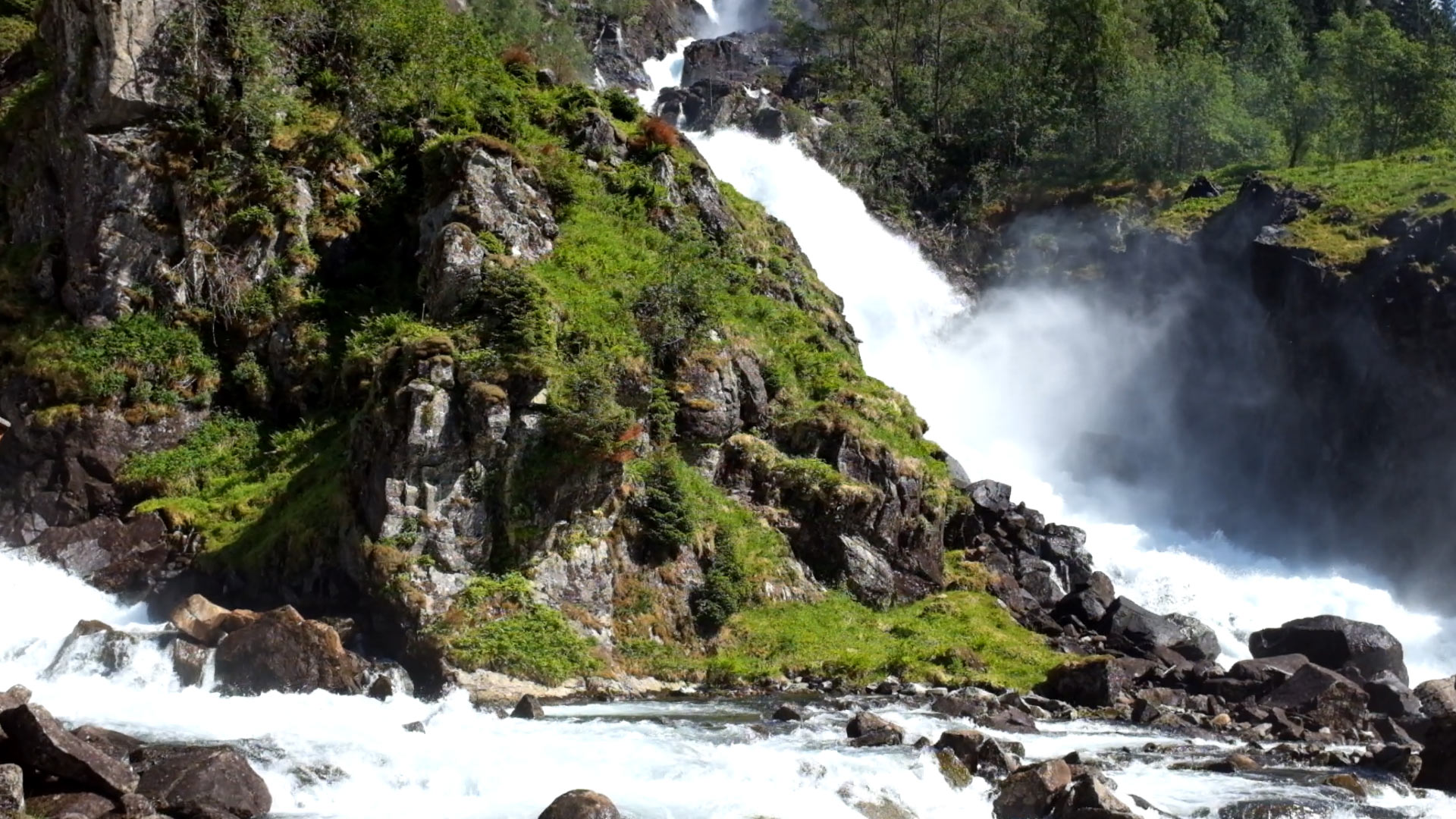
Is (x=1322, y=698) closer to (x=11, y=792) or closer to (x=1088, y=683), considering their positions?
(x=1088, y=683)

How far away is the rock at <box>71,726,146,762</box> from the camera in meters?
13.2

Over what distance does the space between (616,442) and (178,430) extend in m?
11.8

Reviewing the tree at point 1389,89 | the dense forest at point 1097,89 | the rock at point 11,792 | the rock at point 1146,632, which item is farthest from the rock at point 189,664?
the tree at point 1389,89

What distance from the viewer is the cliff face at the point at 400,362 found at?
2336 centimetres

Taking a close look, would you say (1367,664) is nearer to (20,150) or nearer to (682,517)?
(682,517)

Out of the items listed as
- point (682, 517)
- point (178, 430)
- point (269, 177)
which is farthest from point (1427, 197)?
point (178, 430)

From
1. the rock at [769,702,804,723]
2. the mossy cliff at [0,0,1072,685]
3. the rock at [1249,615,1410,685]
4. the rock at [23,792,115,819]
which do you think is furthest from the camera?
the rock at [1249,615,1410,685]

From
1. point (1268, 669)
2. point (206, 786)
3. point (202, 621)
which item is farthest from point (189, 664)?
point (1268, 669)

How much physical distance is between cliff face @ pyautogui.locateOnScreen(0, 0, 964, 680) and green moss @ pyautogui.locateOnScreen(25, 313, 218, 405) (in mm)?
72

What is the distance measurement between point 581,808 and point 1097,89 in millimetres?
57559

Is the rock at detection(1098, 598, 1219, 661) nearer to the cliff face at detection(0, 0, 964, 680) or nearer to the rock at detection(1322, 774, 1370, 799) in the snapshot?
the cliff face at detection(0, 0, 964, 680)

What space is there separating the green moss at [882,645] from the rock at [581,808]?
1120cm

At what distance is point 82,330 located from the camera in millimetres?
28078

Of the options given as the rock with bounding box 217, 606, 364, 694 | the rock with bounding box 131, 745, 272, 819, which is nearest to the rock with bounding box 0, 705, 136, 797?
the rock with bounding box 131, 745, 272, 819
